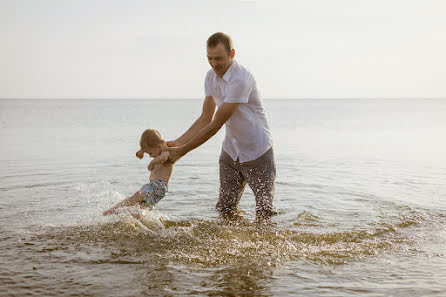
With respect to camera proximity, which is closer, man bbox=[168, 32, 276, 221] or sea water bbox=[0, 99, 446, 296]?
sea water bbox=[0, 99, 446, 296]

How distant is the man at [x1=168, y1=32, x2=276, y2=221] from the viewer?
5.55 metres

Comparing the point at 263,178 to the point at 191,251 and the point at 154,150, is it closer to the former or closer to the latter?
the point at 191,251

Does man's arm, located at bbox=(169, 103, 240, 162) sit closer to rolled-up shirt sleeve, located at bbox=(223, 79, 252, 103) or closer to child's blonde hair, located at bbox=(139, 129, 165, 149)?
rolled-up shirt sleeve, located at bbox=(223, 79, 252, 103)

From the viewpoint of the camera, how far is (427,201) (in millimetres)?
8500

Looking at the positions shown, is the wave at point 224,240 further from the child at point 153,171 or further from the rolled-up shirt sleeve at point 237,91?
the rolled-up shirt sleeve at point 237,91

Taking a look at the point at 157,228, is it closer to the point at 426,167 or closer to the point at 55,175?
the point at 55,175

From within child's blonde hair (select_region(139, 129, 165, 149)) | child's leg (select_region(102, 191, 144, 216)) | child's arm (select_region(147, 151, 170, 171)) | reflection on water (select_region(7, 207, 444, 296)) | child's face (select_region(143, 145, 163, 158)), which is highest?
child's blonde hair (select_region(139, 129, 165, 149))

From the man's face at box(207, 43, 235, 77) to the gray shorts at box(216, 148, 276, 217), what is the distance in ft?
4.40

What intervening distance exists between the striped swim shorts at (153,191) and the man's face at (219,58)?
1854 mm

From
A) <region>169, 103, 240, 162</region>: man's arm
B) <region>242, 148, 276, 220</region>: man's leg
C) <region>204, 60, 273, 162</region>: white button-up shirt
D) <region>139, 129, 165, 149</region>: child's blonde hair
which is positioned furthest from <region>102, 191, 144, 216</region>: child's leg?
<region>242, 148, 276, 220</region>: man's leg

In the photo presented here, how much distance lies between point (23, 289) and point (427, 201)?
7.14 m

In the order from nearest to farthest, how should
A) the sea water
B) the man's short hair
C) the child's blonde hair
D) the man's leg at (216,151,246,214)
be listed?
the sea water, the man's short hair, the child's blonde hair, the man's leg at (216,151,246,214)

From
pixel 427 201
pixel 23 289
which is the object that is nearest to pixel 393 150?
pixel 427 201

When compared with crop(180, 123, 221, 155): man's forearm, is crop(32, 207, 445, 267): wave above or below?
below
